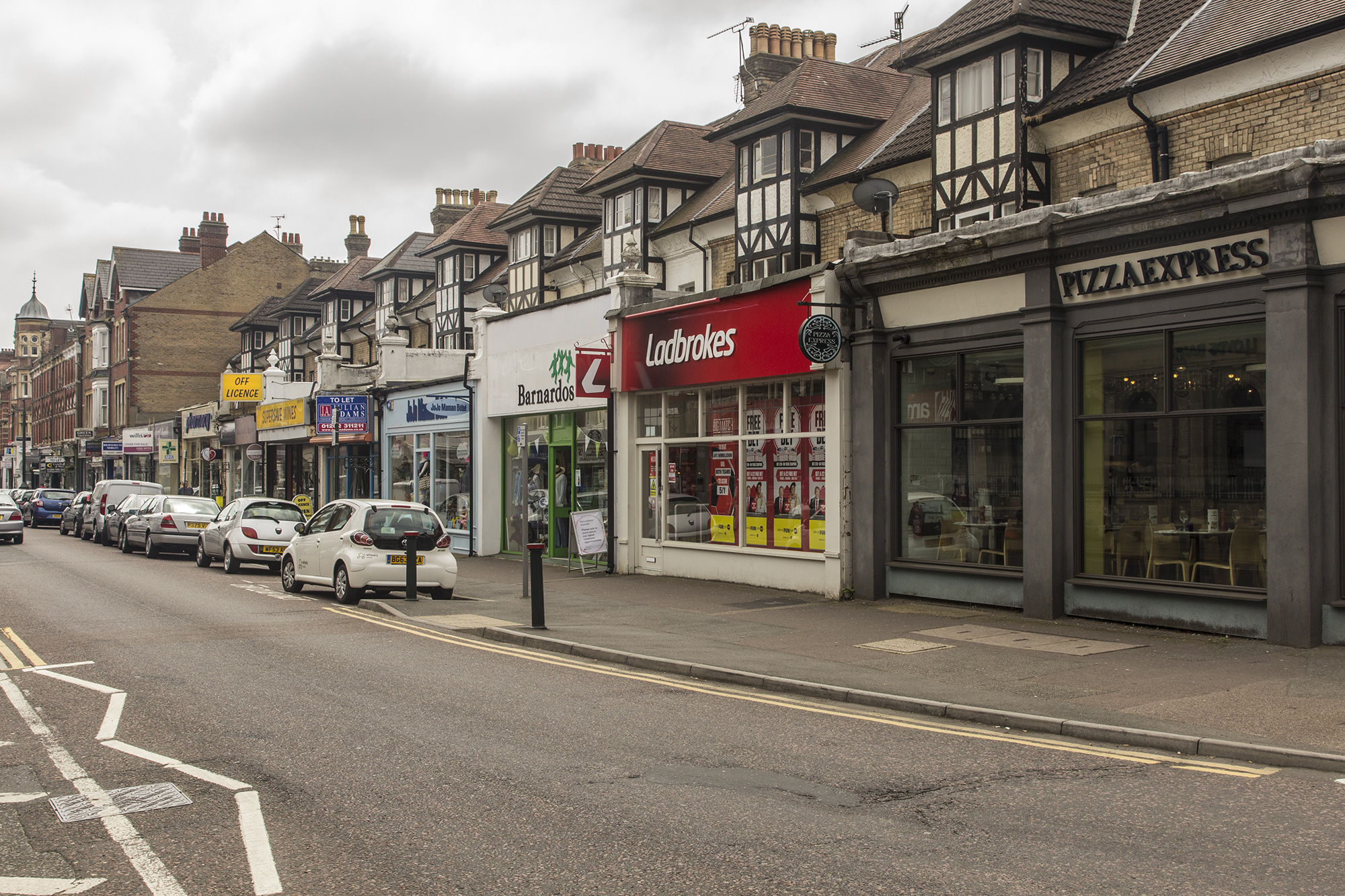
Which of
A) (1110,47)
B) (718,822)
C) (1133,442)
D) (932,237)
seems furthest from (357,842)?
(1110,47)

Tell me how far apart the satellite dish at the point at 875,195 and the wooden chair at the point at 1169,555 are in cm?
732

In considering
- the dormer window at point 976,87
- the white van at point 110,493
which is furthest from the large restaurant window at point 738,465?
the white van at point 110,493

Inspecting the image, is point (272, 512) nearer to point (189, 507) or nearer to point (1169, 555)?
point (189, 507)

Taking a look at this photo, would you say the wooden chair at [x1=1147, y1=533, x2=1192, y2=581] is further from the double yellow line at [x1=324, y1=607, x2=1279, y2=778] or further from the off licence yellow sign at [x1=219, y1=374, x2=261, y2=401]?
the off licence yellow sign at [x1=219, y1=374, x2=261, y2=401]

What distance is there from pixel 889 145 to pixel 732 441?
27.3 ft

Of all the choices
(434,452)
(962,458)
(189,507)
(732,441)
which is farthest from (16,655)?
(434,452)

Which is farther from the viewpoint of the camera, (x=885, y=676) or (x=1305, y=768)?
(x=885, y=676)

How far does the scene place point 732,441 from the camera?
19.5 metres

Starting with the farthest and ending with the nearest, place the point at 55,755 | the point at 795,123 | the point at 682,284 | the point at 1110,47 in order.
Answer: the point at 682,284
the point at 795,123
the point at 1110,47
the point at 55,755

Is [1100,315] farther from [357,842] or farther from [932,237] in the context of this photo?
[357,842]

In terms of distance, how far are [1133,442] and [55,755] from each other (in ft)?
37.1

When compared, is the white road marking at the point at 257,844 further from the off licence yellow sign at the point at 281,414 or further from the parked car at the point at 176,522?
the off licence yellow sign at the point at 281,414

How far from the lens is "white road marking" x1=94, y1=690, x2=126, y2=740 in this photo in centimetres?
821

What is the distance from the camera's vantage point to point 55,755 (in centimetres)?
758
